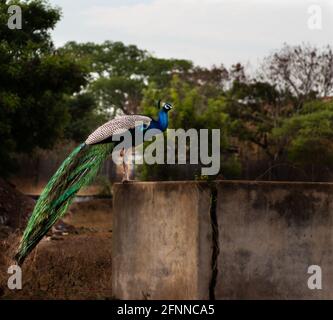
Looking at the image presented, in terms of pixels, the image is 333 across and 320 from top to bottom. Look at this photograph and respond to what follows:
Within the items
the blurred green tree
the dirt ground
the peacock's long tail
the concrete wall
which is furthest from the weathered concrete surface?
the blurred green tree

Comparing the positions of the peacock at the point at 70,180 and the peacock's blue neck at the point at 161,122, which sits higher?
the peacock's blue neck at the point at 161,122

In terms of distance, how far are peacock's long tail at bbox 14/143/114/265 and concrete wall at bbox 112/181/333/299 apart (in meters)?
1.16

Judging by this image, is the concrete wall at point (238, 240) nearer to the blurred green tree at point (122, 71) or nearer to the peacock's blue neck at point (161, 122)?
the peacock's blue neck at point (161, 122)

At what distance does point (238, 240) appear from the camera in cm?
611

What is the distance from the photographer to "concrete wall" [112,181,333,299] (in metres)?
6.08

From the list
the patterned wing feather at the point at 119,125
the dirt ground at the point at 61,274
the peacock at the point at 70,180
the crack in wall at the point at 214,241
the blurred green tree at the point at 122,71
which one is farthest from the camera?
the blurred green tree at the point at 122,71

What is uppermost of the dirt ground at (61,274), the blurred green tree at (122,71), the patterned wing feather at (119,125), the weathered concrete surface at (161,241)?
the blurred green tree at (122,71)

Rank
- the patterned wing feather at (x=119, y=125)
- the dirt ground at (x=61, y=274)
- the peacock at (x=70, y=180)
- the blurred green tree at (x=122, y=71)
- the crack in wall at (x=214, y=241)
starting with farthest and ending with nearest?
1. the blurred green tree at (x=122, y=71)
2. the dirt ground at (x=61, y=274)
3. the peacock at (x=70, y=180)
4. the patterned wing feather at (x=119, y=125)
5. the crack in wall at (x=214, y=241)

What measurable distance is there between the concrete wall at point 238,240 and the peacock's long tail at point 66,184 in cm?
116

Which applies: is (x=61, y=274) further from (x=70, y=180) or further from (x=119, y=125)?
(x=119, y=125)

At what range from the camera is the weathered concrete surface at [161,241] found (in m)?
6.09

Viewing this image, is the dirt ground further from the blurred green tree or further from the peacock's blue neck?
the blurred green tree

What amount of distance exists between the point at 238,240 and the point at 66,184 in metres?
2.26

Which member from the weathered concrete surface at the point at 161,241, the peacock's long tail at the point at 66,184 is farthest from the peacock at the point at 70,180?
the weathered concrete surface at the point at 161,241
